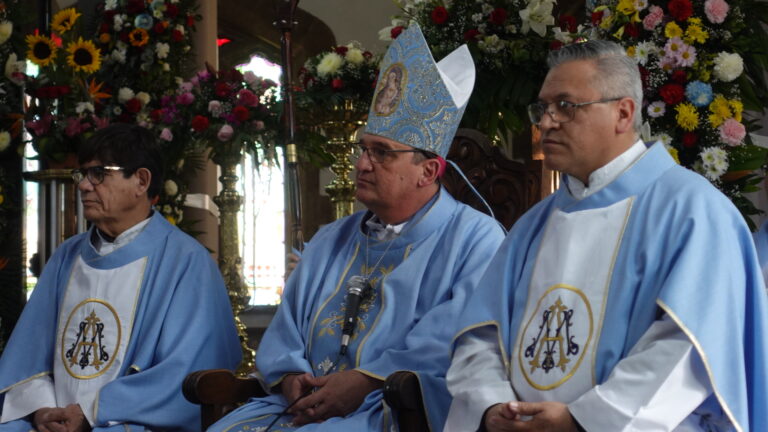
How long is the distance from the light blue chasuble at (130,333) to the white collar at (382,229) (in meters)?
0.70

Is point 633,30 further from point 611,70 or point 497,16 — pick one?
point 611,70

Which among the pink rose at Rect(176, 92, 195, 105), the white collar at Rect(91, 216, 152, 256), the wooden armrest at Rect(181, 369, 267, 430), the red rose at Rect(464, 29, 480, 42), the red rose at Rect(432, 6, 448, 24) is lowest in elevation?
the wooden armrest at Rect(181, 369, 267, 430)

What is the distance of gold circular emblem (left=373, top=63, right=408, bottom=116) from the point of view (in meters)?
4.11

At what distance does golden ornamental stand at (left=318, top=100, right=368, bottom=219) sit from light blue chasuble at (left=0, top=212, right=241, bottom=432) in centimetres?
116

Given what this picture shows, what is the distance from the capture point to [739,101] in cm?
444

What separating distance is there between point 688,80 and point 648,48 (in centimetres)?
21

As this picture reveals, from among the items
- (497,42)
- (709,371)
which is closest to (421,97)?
(497,42)

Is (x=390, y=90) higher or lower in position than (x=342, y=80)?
lower

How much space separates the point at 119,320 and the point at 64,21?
2574 mm

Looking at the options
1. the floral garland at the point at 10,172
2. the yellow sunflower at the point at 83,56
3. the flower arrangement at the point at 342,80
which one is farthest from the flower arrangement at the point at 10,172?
the flower arrangement at the point at 342,80

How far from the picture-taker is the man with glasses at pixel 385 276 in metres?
3.65

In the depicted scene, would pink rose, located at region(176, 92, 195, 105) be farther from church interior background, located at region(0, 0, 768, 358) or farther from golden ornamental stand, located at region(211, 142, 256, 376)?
golden ornamental stand, located at region(211, 142, 256, 376)

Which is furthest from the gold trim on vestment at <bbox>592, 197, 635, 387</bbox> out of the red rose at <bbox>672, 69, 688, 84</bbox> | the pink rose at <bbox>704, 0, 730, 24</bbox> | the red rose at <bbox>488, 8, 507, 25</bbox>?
the red rose at <bbox>488, 8, 507, 25</bbox>

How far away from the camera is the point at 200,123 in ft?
18.1
